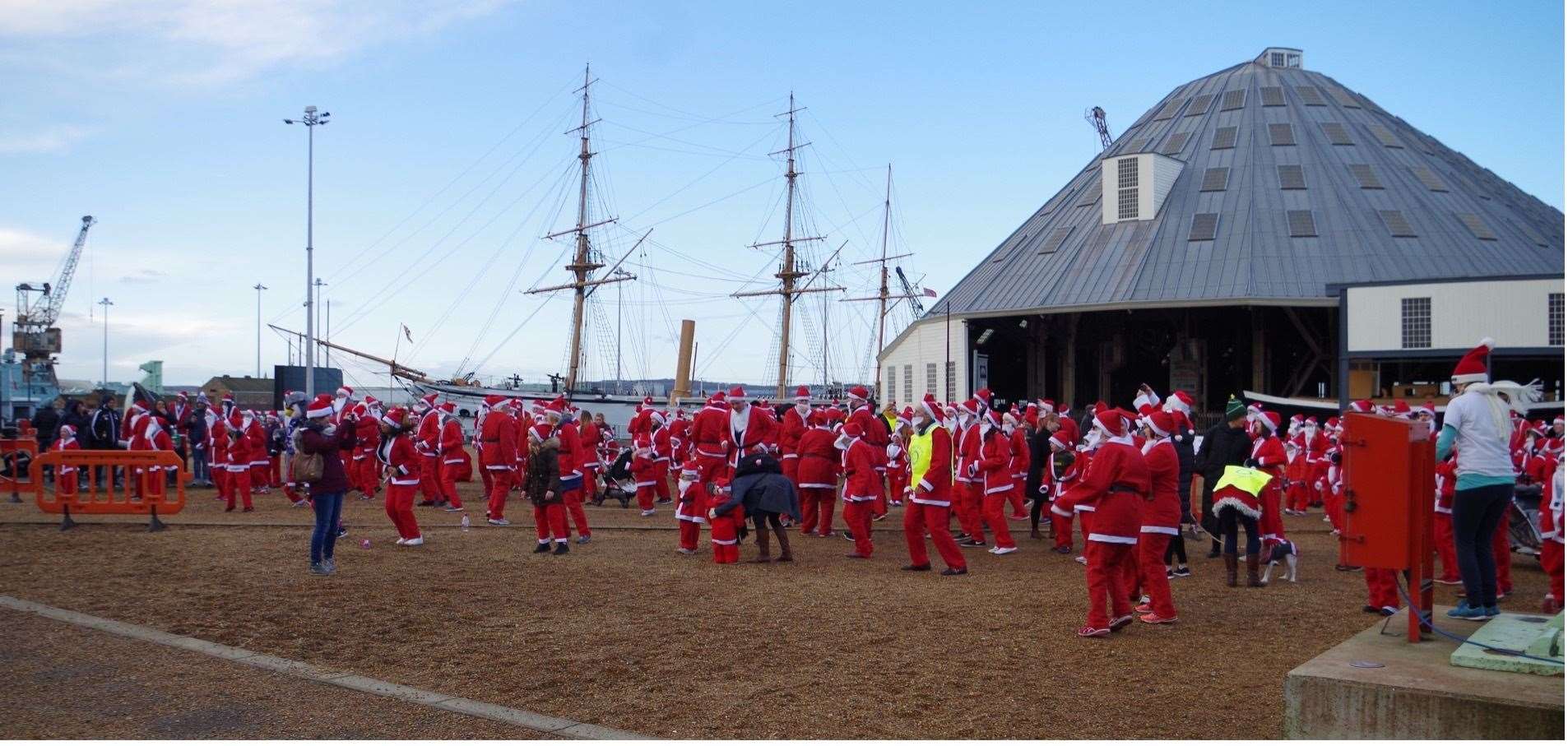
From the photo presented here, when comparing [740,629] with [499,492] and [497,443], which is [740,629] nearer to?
[499,492]

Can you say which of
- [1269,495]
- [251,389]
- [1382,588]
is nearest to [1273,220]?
[1269,495]

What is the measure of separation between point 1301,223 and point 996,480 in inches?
1181

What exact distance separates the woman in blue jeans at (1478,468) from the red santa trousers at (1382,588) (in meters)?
1.56

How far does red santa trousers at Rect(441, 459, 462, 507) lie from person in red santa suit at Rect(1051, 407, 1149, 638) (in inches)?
473

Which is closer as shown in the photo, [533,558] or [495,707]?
[495,707]

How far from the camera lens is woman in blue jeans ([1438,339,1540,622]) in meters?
7.43

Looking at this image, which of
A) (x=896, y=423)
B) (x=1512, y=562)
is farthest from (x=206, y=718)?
(x=896, y=423)

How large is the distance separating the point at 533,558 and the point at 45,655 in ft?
17.8

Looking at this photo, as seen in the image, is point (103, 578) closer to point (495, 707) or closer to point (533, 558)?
point (533, 558)

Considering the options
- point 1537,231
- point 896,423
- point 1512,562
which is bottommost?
point 1512,562

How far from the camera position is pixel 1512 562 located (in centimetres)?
1322

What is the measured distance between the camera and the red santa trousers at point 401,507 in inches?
523

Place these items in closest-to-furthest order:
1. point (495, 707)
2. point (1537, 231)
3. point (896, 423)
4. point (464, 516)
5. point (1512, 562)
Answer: point (495, 707), point (1512, 562), point (464, 516), point (896, 423), point (1537, 231)

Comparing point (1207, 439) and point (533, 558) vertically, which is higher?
point (1207, 439)
